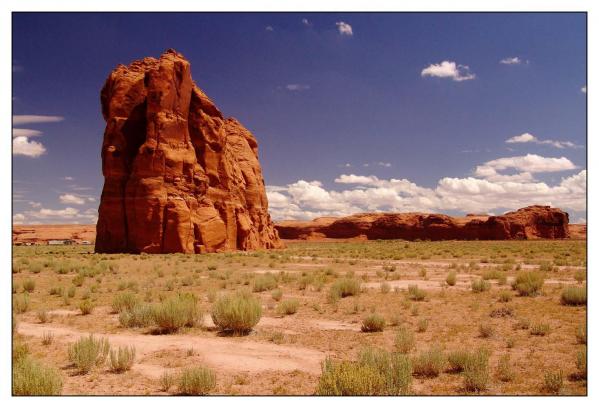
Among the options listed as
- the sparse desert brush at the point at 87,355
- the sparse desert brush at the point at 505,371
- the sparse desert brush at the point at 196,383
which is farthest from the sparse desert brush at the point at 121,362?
the sparse desert brush at the point at 505,371

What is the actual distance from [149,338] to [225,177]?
3861 cm

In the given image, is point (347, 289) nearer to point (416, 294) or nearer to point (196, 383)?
point (416, 294)

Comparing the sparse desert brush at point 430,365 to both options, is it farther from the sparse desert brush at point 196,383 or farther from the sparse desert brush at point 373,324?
the sparse desert brush at point 196,383

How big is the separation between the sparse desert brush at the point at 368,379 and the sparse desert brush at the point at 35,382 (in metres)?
3.25

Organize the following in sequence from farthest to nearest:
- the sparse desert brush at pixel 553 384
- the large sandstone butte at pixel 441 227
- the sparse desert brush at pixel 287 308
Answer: the large sandstone butte at pixel 441 227
the sparse desert brush at pixel 287 308
the sparse desert brush at pixel 553 384

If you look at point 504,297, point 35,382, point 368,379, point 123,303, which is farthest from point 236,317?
point 504,297

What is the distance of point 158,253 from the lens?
36.8 metres

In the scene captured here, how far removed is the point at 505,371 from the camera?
251 inches

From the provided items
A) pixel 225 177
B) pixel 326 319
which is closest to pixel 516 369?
pixel 326 319

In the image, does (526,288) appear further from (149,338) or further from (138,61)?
(138,61)

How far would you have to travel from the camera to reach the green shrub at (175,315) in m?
9.34

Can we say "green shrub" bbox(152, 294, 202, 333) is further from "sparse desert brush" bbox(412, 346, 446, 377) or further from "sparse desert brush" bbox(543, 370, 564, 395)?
"sparse desert brush" bbox(543, 370, 564, 395)

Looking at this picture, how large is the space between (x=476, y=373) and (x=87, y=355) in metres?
5.79

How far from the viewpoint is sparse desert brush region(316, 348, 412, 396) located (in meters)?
4.93
